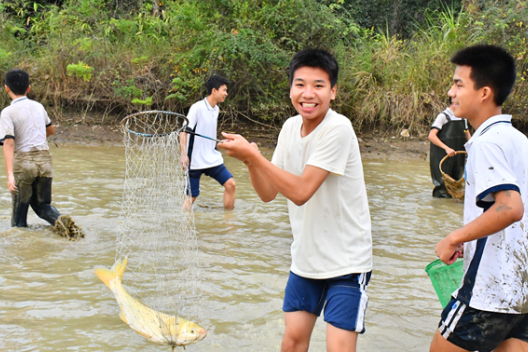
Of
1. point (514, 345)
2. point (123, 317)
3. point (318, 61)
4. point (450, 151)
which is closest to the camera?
point (514, 345)

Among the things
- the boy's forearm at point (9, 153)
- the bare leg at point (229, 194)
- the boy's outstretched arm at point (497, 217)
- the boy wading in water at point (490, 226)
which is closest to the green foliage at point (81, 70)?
the bare leg at point (229, 194)

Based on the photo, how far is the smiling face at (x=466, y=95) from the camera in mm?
2459

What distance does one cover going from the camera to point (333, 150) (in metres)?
2.53

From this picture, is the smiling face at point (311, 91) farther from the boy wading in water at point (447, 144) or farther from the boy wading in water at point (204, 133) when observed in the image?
the boy wading in water at point (447, 144)

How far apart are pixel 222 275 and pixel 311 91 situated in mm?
2673

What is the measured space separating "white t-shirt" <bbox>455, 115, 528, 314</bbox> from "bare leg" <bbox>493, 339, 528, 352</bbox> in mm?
192

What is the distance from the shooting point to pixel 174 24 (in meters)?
14.4

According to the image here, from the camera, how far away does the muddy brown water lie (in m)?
3.68

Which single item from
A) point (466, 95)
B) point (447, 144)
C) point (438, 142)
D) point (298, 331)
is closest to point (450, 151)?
point (438, 142)

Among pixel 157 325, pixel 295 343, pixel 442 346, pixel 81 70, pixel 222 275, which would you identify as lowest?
pixel 222 275

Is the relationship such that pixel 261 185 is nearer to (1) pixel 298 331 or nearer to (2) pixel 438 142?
(1) pixel 298 331

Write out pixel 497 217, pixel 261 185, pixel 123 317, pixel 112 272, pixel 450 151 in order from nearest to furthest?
pixel 497 217
pixel 261 185
pixel 123 317
pixel 112 272
pixel 450 151

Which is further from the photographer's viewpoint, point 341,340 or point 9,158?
point 9,158

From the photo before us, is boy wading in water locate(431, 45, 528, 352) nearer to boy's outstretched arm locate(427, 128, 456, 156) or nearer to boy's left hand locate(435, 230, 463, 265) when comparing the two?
boy's left hand locate(435, 230, 463, 265)
